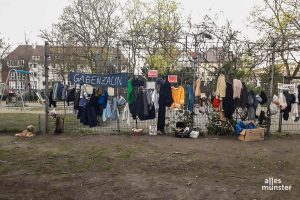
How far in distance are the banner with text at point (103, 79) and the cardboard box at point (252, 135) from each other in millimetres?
3783

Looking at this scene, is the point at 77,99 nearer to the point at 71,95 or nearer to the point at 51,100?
the point at 71,95

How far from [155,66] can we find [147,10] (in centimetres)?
2375

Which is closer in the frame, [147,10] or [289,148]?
[289,148]

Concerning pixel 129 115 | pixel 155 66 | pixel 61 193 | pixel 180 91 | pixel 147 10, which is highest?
pixel 147 10

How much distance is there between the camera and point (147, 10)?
1305 inches

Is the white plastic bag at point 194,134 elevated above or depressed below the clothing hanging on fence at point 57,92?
below

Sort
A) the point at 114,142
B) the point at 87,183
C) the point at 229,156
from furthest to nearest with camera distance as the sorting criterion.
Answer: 1. the point at 114,142
2. the point at 229,156
3. the point at 87,183

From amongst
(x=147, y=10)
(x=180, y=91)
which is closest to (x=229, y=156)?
(x=180, y=91)

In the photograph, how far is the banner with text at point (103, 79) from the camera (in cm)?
940

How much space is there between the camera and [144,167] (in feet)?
20.0

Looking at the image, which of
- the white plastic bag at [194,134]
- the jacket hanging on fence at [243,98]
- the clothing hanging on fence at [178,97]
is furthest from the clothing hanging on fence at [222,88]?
the white plastic bag at [194,134]

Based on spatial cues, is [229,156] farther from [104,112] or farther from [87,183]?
[104,112]

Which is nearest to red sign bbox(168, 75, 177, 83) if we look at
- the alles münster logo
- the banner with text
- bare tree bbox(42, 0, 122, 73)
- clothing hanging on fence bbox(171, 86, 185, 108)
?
clothing hanging on fence bbox(171, 86, 185, 108)

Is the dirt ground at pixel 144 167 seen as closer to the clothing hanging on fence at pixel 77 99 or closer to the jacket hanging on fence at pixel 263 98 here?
the clothing hanging on fence at pixel 77 99
